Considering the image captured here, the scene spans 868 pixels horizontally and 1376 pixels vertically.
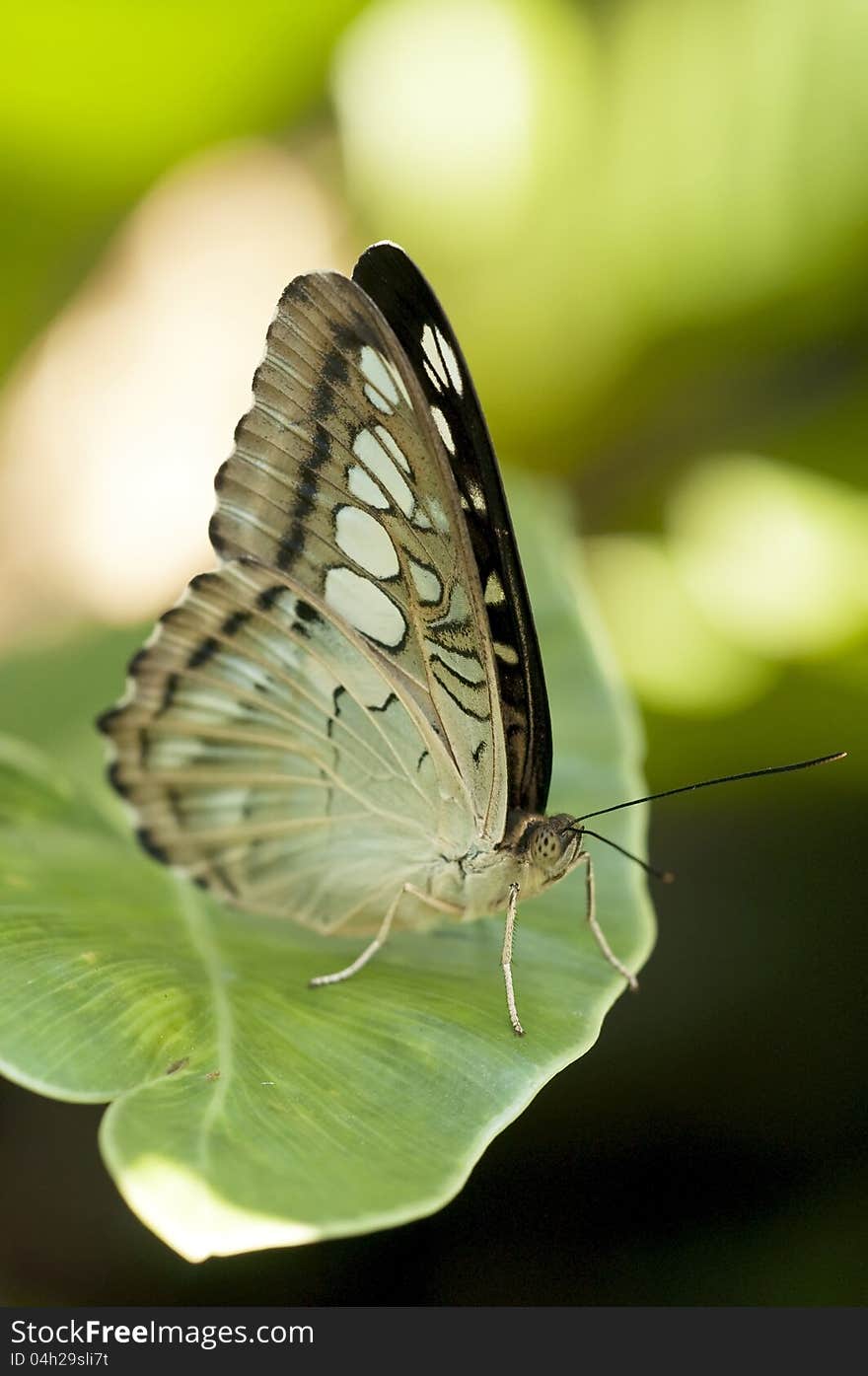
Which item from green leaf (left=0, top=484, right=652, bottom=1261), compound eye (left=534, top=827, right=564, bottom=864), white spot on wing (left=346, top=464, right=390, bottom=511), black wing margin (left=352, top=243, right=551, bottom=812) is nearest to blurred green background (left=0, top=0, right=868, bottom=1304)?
green leaf (left=0, top=484, right=652, bottom=1261)

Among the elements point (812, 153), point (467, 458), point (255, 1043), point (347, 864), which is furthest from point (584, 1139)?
point (812, 153)

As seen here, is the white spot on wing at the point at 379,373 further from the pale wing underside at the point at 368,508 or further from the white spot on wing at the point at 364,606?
the white spot on wing at the point at 364,606

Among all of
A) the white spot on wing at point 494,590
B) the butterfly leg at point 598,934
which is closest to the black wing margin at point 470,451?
the white spot on wing at point 494,590

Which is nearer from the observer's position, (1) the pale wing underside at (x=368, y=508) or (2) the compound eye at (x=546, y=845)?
(1) the pale wing underside at (x=368, y=508)

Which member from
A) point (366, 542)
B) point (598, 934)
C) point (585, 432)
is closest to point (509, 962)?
point (598, 934)

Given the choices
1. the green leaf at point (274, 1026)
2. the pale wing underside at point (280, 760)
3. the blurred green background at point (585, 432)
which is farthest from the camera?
the blurred green background at point (585, 432)

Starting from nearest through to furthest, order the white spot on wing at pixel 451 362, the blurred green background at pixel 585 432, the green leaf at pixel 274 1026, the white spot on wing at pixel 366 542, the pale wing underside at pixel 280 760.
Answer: the green leaf at pixel 274 1026 → the white spot on wing at pixel 451 362 → the white spot on wing at pixel 366 542 → the pale wing underside at pixel 280 760 → the blurred green background at pixel 585 432

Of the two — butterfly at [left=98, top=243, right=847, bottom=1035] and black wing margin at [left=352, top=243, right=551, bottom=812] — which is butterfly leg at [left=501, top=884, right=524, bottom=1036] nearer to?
butterfly at [left=98, top=243, right=847, bottom=1035]
